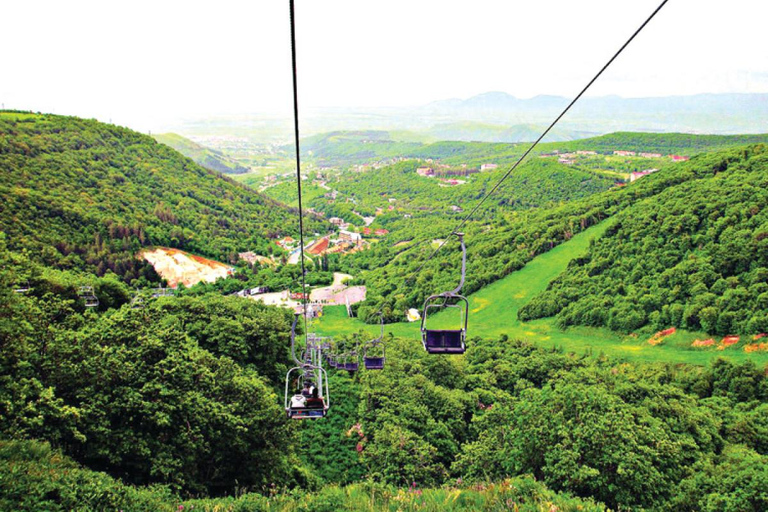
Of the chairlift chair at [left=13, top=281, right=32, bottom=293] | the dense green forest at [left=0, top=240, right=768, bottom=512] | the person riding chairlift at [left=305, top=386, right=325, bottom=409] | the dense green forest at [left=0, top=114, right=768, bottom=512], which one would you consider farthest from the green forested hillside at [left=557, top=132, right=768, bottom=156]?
the chairlift chair at [left=13, top=281, right=32, bottom=293]

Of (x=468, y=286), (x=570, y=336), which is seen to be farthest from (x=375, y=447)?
(x=468, y=286)

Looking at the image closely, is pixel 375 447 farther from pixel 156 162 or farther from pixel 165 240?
pixel 156 162

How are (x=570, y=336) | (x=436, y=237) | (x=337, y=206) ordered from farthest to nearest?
(x=337, y=206), (x=436, y=237), (x=570, y=336)

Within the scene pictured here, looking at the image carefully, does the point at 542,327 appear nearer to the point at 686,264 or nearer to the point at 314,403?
the point at 686,264

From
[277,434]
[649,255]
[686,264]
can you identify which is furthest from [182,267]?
[686,264]

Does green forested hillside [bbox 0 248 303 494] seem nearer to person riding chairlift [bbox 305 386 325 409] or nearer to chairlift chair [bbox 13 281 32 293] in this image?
chairlift chair [bbox 13 281 32 293]
